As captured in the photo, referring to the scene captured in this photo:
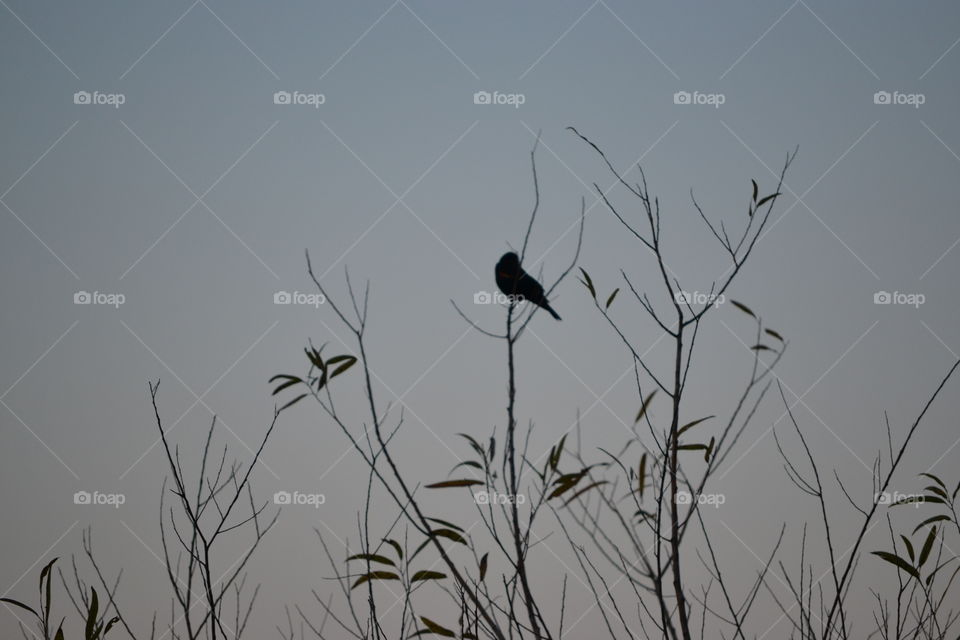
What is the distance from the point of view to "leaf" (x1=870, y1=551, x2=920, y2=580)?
1469 millimetres

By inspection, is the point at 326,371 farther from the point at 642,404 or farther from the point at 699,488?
the point at 699,488

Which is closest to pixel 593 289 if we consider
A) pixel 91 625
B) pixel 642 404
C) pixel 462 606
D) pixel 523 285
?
pixel 642 404

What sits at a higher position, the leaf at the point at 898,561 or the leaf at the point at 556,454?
the leaf at the point at 556,454

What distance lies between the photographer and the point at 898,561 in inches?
58.6

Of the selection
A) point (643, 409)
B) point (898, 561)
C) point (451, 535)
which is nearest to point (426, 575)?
point (451, 535)

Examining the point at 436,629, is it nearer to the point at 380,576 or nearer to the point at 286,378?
the point at 380,576

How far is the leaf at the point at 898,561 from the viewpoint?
57.8 inches

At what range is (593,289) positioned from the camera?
4.82 feet

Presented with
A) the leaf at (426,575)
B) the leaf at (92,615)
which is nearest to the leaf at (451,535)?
the leaf at (426,575)

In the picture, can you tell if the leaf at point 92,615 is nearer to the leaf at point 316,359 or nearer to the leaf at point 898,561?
the leaf at point 316,359

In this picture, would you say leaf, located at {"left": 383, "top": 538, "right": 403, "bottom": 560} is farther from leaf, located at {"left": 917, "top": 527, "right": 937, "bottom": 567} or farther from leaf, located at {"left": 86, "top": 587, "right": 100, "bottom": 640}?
leaf, located at {"left": 917, "top": 527, "right": 937, "bottom": 567}

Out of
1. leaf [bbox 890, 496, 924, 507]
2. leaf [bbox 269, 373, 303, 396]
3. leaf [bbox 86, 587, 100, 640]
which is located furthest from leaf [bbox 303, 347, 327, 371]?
leaf [bbox 890, 496, 924, 507]

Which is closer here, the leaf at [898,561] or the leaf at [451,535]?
the leaf at [451,535]

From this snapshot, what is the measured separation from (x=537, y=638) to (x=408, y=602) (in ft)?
0.89
